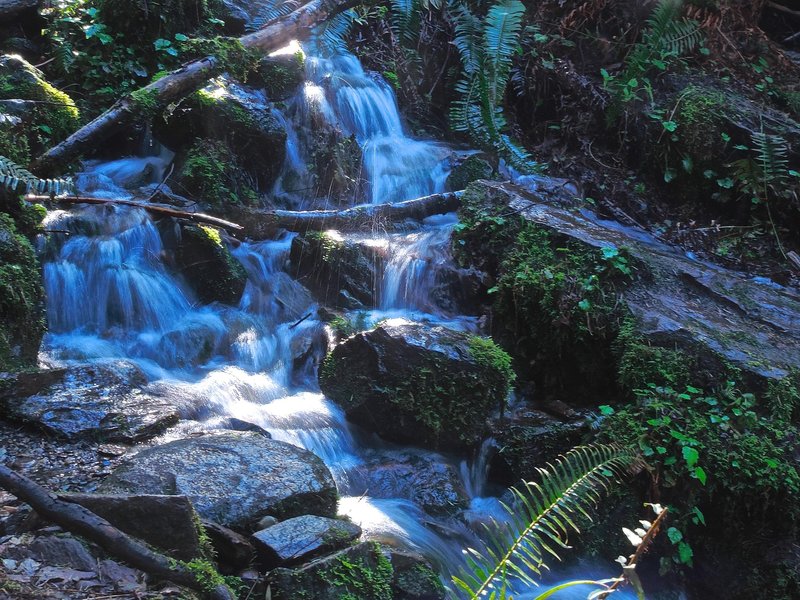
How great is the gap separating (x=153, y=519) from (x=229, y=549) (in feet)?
1.54

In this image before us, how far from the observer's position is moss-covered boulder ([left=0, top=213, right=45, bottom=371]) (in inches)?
169

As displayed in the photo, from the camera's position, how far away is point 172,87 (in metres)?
6.72

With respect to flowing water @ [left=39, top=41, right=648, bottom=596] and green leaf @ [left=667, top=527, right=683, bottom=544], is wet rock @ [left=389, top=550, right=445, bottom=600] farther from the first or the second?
green leaf @ [left=667, top=527, right=683, bottom=544]

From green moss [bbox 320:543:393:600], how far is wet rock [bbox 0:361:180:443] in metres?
1.80

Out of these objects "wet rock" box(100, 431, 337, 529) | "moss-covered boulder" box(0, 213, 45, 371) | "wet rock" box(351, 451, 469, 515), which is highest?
"moss-covered boulder" box(0, 213, 45, 371)

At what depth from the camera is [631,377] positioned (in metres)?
4.76

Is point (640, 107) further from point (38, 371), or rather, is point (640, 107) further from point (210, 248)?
point (38, 371)

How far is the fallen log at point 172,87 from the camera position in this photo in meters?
5.95

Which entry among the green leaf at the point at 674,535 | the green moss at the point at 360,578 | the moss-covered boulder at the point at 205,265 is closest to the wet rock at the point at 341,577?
the green moss at the point at 360,578

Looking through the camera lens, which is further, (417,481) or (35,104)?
(35,104)

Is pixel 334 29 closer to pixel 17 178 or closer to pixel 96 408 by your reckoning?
pixel 17 178

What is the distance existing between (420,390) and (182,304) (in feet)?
8.68

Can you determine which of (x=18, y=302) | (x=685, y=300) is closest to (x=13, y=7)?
(x=18, y=302)

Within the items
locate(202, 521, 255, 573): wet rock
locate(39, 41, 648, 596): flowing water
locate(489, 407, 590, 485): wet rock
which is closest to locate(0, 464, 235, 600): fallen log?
locate(202, 521, 255, 573): wet rock
